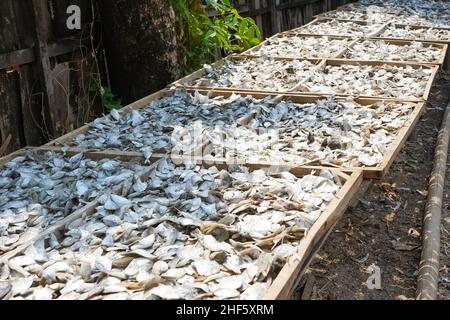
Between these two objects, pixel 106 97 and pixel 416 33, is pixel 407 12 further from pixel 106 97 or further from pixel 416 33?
pixel 106 97

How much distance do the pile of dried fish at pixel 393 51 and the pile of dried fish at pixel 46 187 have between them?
317cm

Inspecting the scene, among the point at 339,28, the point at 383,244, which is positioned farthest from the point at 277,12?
the point at 383,244

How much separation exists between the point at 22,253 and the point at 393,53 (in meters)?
4.34

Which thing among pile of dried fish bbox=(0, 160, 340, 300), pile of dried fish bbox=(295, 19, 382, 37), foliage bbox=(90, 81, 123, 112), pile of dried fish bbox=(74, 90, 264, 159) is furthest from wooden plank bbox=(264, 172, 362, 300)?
pile of dried fish bbox=(295, 19, 382, 37)

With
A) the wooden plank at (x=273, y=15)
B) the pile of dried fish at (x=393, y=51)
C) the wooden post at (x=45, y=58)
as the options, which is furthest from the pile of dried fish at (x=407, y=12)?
the wooden post at (x=45, y=58)

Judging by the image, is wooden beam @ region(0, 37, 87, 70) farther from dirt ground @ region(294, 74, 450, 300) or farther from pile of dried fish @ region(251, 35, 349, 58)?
dirt ground @ region(294, 74, 450, 300)

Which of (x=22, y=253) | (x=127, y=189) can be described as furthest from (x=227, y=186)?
(x=22, y=253)

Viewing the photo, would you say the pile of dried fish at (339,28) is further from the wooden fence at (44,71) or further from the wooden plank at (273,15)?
the wooden fence at (44,71)

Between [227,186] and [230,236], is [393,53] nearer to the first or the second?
[227,186]

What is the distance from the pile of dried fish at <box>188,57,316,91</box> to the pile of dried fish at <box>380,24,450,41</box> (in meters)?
1.76

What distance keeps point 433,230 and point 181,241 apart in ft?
5.48

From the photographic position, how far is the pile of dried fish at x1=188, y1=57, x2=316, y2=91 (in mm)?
4848

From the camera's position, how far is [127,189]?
9.54ft

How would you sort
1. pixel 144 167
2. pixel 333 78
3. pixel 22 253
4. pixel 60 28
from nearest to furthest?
pixel 22 253 < pixel 144 167 < pixel 60 28 < pixel 333 78
